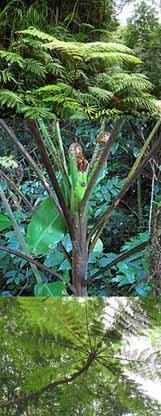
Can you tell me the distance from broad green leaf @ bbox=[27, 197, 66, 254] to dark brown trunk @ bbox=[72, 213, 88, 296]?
0.05 meters

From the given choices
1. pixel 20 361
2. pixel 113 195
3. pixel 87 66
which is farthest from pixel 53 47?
pixel 20 361

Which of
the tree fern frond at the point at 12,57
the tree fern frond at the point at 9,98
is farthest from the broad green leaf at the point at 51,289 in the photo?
the tree fern frond at the point at 12,57

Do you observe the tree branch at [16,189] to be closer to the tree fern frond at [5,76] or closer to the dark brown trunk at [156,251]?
the tree fern frond at [5,76]

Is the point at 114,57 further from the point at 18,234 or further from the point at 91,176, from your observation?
the point at 18,234

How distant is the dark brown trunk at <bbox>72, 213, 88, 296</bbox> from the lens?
1.64 m

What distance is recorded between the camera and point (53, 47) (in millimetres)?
1482

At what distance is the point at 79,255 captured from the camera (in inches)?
64.8

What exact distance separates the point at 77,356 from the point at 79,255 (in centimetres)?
54

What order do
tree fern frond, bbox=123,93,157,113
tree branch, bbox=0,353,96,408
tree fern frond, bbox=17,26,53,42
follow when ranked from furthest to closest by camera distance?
tree fern frond, bbox=123,93,157,113 → tree fern frond, bbox=17,26,53,42 → tree branch, bbox=0,353,96,408

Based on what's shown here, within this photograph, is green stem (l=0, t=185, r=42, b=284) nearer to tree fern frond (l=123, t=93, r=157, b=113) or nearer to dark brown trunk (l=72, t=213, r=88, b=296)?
dark brown trunk (l=72, t=213, r=88, b=296)

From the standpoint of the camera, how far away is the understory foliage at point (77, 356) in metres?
0.93

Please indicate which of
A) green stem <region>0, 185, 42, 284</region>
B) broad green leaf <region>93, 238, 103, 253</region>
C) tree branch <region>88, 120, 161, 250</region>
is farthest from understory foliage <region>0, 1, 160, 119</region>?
broad green leaf <region>93, 238, 103, 253</region>

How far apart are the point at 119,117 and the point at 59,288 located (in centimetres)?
62

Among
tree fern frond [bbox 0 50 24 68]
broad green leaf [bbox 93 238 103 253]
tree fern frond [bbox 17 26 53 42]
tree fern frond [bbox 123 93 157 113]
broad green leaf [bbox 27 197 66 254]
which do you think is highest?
tree fern frond [bbox 17 26 53 42]
